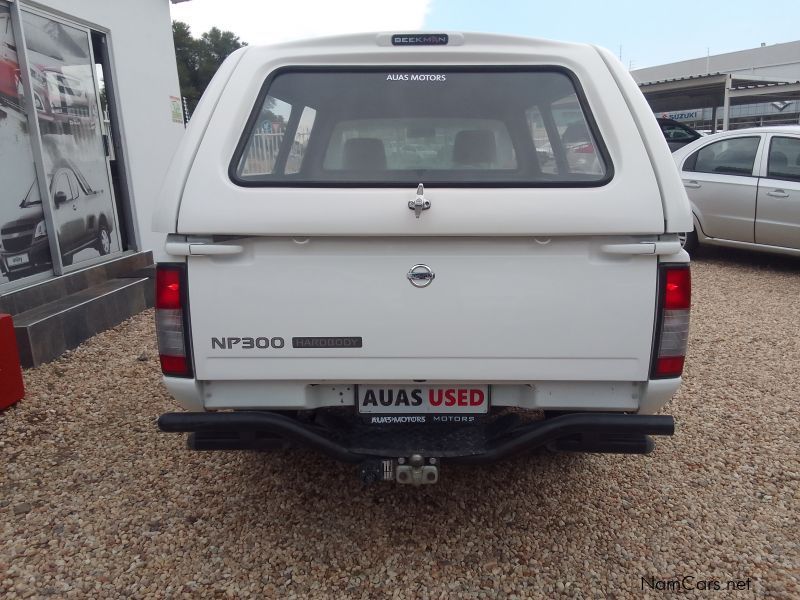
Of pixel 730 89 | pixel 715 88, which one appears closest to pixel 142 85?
pixel 730 89

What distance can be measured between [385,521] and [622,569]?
102 centimetres

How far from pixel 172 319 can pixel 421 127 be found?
51.0 inches

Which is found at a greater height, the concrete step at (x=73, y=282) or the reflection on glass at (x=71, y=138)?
the reflection on glass at (x=71, y=138)

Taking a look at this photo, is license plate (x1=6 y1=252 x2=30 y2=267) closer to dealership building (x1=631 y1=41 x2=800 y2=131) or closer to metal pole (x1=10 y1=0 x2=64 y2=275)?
metal pole (x1=10 y1=0 x2=64 y2=275)

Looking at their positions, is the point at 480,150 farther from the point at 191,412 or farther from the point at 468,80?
the point at 191,412

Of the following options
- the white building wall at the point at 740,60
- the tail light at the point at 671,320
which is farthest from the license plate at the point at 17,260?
the white building wall at the point at 740,60

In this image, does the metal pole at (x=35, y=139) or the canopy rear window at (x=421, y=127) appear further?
the metal pole at (x=35, y=139)

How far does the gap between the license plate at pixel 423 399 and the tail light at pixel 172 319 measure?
0.68 meters

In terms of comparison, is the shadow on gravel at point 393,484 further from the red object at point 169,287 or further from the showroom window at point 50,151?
the showroom window at point 50,151

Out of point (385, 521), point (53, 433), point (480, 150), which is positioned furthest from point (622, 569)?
point (53, 433)

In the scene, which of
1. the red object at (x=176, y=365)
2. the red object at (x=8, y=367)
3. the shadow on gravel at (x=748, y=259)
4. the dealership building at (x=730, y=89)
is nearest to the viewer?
the red object at (x=176, y=365)

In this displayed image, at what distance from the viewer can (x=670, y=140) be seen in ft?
41.2

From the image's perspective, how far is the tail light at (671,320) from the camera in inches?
90.9

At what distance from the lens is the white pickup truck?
2.31 meters
